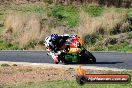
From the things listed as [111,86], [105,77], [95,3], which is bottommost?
[95,3]

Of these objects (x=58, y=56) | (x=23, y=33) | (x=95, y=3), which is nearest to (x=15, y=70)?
(x=58, y=56)

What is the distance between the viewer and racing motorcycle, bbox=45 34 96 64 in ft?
67.6

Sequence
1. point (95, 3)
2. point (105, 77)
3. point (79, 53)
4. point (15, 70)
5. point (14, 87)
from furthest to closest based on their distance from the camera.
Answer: point (95, 3)
point (79, 53)
point (15, 70)
point (14, 87)
point (105, 77)

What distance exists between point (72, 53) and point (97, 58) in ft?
7.46

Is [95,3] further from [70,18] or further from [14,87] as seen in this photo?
[14,87]

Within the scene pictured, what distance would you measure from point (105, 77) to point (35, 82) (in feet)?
14.8

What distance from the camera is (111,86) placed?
46.6 ft

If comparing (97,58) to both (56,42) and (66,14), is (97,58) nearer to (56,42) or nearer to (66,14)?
(56,42)

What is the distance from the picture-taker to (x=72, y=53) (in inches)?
818

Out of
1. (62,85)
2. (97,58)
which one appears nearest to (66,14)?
(97,58)

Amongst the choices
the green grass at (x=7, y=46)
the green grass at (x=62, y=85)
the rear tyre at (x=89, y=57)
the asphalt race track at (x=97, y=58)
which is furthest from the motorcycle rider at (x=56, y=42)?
the green grass at (x=7, y=46)

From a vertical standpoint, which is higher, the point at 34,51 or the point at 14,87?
the point at 14,87

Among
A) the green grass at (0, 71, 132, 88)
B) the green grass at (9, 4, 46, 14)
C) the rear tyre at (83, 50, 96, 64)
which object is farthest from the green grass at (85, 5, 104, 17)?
the green grass at (0, 71, 132, 88)

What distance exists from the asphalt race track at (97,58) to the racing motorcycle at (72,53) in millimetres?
586
